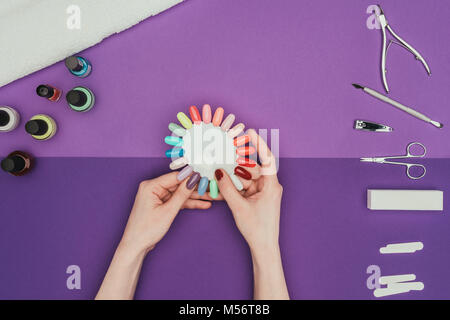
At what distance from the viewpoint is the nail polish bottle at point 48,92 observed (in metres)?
0.66

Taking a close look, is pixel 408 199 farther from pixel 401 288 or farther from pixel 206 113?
→ pixel 206 113

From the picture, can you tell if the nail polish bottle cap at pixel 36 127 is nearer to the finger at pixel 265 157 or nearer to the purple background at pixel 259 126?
the purple background at pixel 259 126

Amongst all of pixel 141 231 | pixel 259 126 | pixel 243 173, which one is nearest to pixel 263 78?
pixel 259 126

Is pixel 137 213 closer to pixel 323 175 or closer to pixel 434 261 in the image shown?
pixel 323 175

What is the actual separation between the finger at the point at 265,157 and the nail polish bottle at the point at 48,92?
42cm

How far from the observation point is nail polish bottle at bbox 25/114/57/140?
65 centimetres

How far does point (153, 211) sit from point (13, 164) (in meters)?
0.29

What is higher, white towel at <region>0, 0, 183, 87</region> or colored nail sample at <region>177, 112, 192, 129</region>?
white towel at <region>0, 0, 183, 87</region>

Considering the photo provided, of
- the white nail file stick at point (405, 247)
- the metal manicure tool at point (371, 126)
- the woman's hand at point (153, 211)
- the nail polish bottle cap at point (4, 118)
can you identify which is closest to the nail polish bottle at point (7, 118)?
the nail polish bottle cap at point (4, 118)

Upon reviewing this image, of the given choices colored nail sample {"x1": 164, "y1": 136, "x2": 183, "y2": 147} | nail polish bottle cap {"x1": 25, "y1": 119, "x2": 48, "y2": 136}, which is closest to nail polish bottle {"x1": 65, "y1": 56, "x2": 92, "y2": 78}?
nail polish bottle cap {"x1": 25, "y1": 119, "x2": 48, "y2": 136}

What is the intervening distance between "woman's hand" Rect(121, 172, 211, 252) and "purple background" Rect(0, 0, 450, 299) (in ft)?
0.17

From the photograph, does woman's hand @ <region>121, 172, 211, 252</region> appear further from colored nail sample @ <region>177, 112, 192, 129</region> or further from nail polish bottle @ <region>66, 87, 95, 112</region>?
nail polish bottle @ <region>66, 87, 95, 112</region>

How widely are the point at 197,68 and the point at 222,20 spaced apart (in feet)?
0.39

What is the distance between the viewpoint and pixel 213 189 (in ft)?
2.23
